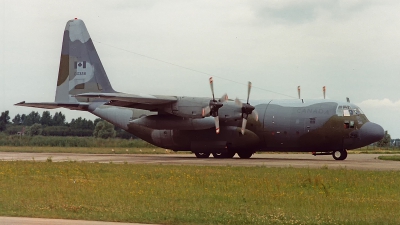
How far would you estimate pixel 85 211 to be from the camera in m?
13.6

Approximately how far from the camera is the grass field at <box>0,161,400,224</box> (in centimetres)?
1302

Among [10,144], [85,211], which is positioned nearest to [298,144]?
[85,211]

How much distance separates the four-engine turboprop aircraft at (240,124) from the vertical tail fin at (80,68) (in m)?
1.84

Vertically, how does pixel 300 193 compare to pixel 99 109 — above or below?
below

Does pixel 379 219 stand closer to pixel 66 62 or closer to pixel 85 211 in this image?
pixel 85 211

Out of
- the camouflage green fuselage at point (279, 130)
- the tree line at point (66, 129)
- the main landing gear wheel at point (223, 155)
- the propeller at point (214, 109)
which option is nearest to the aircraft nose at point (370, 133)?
the camouflage green fuselage at point (279, 130)

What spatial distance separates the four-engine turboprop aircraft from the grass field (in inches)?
356

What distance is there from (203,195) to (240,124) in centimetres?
1946

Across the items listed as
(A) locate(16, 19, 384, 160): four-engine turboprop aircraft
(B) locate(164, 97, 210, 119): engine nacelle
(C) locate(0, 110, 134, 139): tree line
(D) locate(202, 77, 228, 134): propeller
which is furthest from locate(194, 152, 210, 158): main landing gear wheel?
(C) locate(0, 110, 134, 139): tree line

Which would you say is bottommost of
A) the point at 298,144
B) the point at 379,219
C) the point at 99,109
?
the point at 379,219

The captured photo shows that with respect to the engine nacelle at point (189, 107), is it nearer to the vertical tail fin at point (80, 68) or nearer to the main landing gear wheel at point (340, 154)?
the vertical tail fin at point (80, 68)

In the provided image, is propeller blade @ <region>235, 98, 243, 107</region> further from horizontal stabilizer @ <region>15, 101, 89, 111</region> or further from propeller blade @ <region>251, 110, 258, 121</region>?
horizontal stabilizer @ <region>15, 101, 89, 111</region>

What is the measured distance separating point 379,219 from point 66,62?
33462 mm

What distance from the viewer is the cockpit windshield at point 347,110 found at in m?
34.2
